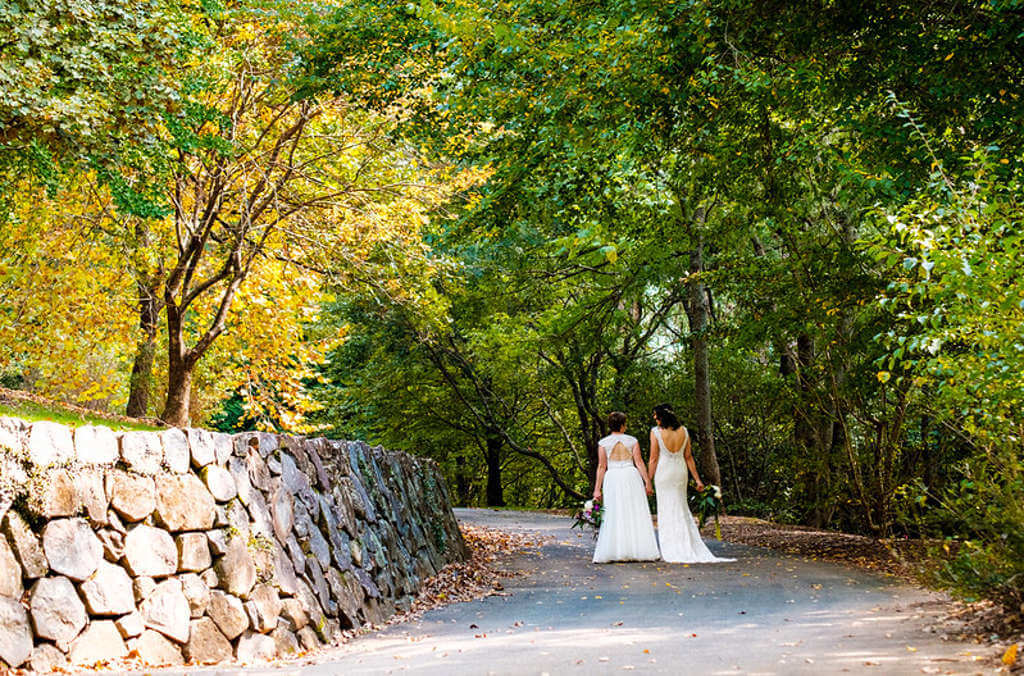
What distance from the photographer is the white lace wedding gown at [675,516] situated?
489 inches

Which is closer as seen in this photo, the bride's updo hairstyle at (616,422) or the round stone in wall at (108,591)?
the round stone in wall at (108,591)

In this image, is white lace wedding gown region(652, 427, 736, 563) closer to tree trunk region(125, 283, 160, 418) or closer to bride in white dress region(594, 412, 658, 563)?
bride in white dress region(594, 412, 658, 563)

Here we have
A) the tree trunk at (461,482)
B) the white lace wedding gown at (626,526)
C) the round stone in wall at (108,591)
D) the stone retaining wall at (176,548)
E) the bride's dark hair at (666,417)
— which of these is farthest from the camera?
the tree trunk at (461,482)

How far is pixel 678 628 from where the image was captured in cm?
720

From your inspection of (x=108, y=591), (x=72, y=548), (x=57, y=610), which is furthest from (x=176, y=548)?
(x=57, y=610)

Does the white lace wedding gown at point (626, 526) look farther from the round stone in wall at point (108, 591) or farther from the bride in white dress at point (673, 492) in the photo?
the round stone in wall at point (108, 591)

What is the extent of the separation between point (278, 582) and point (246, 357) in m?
10.2

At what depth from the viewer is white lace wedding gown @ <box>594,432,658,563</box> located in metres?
12.6

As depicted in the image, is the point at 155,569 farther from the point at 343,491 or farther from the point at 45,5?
the point at 45,5

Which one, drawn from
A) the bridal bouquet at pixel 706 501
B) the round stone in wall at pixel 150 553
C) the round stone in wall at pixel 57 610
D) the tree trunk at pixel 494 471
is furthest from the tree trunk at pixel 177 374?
the tree trunk at pixel 494 471

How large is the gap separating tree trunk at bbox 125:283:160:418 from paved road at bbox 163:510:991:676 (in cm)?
859

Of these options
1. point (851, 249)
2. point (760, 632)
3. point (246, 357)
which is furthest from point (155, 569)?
point (246, 357)

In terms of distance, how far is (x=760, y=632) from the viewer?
6762 millimetres

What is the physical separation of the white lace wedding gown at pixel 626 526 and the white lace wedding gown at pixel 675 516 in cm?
20
